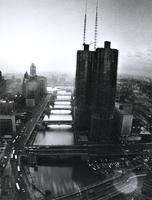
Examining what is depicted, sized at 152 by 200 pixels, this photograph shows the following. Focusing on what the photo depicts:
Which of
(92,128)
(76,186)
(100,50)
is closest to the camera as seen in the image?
(76,186)

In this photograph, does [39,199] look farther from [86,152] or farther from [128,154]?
[128,154]

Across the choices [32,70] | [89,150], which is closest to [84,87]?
[89,150]

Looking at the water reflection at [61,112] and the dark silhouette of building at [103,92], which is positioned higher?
the dark silhouette of building at [103,92]

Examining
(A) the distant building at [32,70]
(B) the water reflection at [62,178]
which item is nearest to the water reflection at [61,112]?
(B) the water reflection at [62,178]

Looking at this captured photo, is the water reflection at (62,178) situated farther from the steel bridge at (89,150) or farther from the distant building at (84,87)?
the distant building at (84,87)

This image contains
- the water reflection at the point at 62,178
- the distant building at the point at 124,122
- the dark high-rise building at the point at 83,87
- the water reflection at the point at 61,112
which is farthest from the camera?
the water reflection at the point at 61,112

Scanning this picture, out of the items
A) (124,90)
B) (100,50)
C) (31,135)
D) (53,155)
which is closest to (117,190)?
(53,155)

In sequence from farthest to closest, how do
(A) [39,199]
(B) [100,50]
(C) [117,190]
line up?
(B) [100,50] → (C) [117,190] → (A) [39,199]
